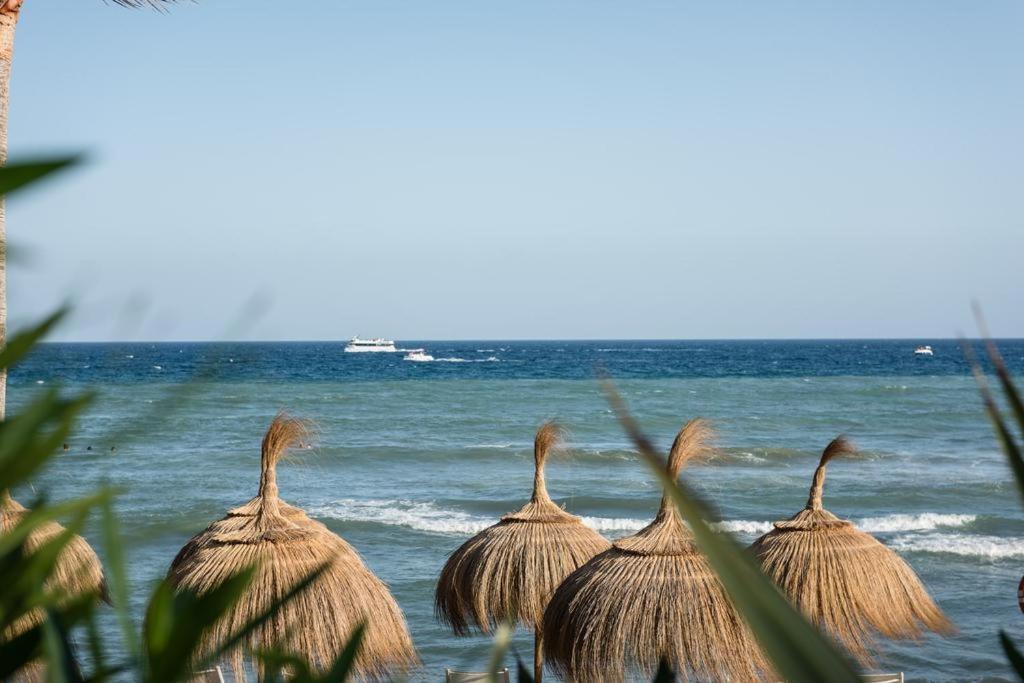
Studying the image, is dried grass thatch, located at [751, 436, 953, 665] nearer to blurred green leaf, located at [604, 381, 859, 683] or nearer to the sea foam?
blurred green leaf, located at [604, 381, 859, 683]

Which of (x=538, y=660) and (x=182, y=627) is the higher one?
(x=182, y=627)

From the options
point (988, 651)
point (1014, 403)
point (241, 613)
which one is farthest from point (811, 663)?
point (988, 651)

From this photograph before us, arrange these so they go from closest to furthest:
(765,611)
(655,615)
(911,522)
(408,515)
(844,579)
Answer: (765,611) < (655,615) < (844,579) < (911,522) < (408,515)

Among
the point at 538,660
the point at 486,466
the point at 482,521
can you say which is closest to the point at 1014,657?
the point at 538,660

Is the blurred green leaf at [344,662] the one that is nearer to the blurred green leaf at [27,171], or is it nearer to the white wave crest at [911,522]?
the blurred green leaf at [27,171]

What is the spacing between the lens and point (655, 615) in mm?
5539

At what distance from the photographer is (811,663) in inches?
12.1

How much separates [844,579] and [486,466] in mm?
16122

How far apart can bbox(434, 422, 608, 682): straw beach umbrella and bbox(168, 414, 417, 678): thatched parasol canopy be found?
91cm

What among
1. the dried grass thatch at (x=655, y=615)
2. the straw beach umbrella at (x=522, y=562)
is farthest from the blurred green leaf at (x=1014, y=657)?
the straw beach umbrella at (x=522, y=562)

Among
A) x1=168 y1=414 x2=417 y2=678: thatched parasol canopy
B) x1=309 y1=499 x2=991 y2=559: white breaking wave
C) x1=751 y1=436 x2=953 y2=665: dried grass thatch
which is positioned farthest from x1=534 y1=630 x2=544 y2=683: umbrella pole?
x1=309 y1=499 x2=991 y2=559: white breaking wave

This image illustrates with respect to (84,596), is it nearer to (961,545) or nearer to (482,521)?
(961,545)

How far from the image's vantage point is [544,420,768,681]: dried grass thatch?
5512 mm

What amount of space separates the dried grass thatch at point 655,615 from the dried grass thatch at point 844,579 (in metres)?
0.64
